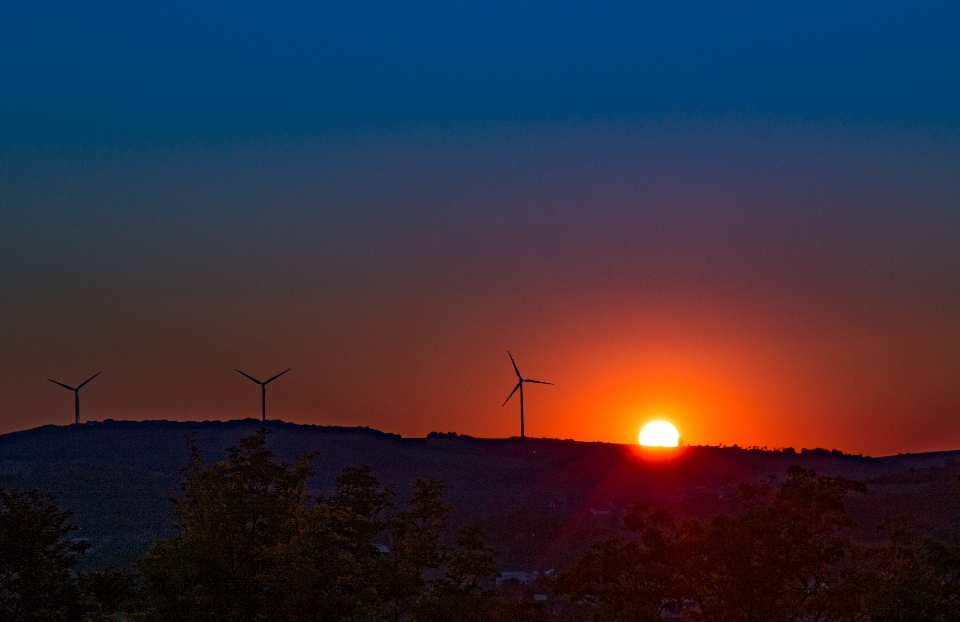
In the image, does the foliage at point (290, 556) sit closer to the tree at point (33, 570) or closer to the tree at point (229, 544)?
the tree at point (229, 544)

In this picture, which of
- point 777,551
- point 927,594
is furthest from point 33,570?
point 927,594

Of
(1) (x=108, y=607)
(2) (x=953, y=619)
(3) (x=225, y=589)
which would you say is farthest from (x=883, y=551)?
(1) (x=108, y=607)

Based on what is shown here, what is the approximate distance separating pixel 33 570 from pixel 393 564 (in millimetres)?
10420

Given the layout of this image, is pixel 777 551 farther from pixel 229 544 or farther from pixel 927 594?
pixel 229 544

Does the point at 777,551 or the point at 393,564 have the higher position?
the point at 393,564

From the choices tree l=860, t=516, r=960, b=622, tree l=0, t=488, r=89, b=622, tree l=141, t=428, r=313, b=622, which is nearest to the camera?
tree l=141, t=428, r=313, b=622

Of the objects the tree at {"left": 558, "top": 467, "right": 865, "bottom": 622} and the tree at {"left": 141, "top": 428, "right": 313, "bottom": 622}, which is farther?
the tree at {"left": 558, "top": 467, "right": 865, "bottom": 622}

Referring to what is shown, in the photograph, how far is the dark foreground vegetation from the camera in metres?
27.6

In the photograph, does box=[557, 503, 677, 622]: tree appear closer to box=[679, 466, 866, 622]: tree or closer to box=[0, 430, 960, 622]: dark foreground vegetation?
box=[0, 430, 960, 622]: dark foreground vegetation

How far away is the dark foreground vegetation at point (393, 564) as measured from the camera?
27.6m

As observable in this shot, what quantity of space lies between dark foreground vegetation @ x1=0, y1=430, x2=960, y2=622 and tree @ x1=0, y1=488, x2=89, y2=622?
1.6 inches

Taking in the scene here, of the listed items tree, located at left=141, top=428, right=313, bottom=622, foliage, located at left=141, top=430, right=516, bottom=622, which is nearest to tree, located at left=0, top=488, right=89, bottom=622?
tree, located at left=141, top=428, right=313, bottom=622

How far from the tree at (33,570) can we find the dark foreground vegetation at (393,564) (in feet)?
0.14

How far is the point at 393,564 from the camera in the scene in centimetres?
3108
